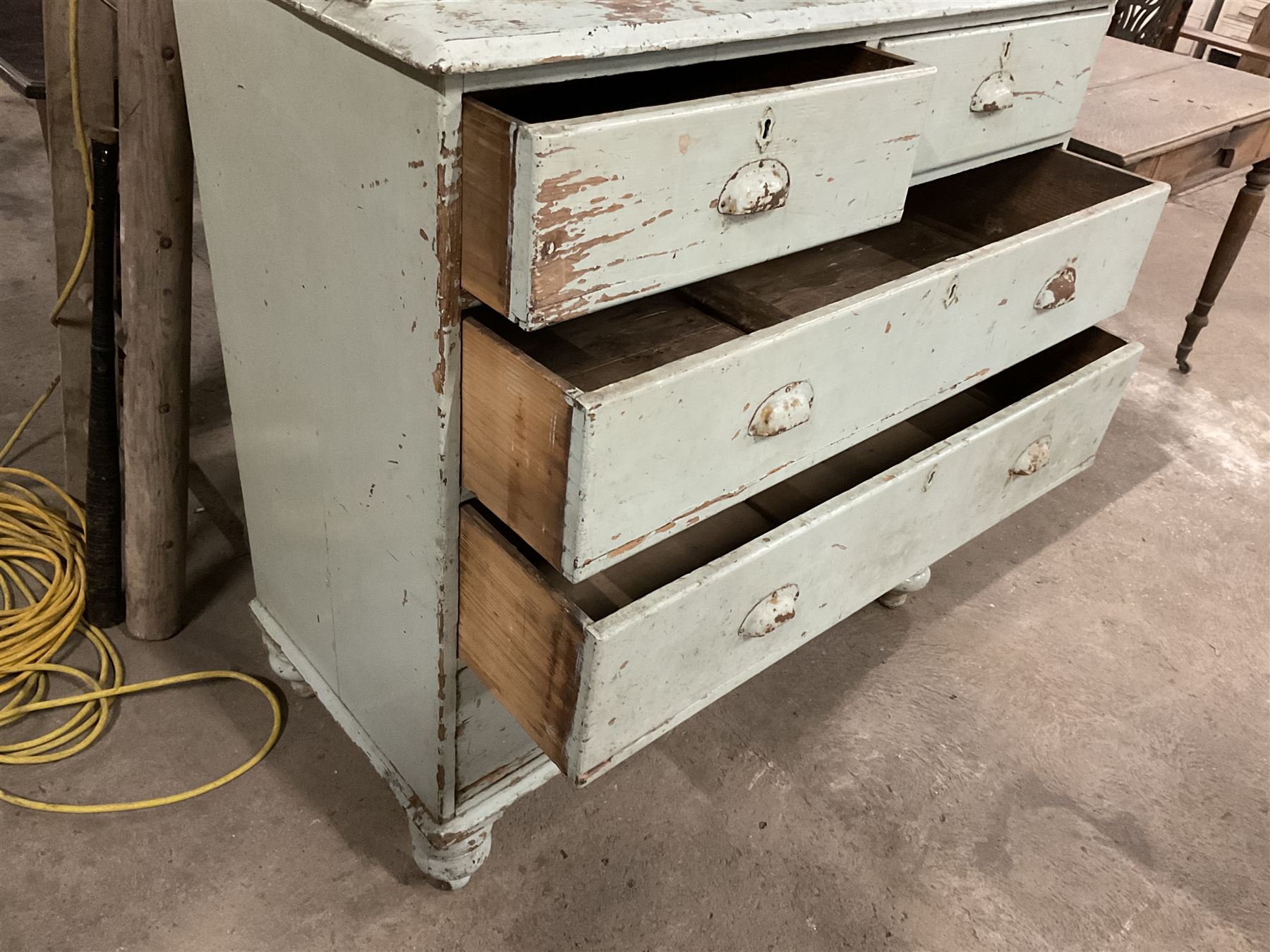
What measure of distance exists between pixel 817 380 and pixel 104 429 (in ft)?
3.21

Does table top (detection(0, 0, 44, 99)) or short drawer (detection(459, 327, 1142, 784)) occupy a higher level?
table top (detection(0, 0, 44, 99))

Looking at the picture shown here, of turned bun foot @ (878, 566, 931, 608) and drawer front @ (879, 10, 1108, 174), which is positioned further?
turned bun foot @ (878, 566, 931, 608)

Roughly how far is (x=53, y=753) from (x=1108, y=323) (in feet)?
8.15

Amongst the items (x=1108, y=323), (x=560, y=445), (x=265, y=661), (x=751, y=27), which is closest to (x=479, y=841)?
(x=265, y=661)

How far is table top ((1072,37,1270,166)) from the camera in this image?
1.45m

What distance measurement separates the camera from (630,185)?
72cm

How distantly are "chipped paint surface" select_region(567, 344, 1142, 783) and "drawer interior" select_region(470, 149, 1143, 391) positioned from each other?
0.66ft

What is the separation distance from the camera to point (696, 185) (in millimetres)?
770

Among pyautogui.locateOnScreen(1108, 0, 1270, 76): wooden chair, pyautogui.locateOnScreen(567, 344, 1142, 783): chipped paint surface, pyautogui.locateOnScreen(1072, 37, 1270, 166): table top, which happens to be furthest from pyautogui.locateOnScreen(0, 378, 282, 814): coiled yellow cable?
pyautogui.locateOnScreen(1108, 0, 1270, 76): wooden chair

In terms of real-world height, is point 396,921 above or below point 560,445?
Answer: below

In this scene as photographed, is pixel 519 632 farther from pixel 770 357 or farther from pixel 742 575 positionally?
pixel 770 357

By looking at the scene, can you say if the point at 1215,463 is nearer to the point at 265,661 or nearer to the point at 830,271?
the point at 830,271

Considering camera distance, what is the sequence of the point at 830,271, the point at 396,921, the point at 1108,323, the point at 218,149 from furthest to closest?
the point at 1108,323 < the point at 830,271 < the point at 396,921 < the point at 218,149

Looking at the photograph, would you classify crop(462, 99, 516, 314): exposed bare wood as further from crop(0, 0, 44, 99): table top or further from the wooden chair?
the wooden chair
